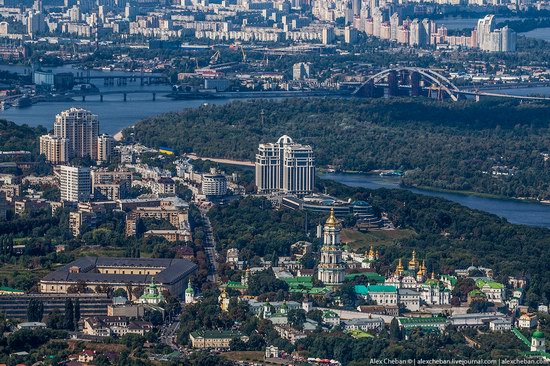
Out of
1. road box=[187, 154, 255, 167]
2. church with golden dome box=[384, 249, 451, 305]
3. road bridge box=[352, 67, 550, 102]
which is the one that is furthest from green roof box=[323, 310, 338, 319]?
road bridge box=[352, 67, 550, 102]

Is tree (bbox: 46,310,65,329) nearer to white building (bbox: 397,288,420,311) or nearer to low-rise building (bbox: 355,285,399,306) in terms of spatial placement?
low-rise building (bbox: 355,285,399,306)

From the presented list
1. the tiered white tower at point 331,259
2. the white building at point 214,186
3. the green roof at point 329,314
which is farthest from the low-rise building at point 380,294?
the white building at point 214,186

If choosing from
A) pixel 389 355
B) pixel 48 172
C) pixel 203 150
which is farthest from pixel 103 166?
pixel 389 355

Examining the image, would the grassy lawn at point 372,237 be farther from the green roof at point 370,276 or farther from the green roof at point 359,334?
the green roof at point 359,334

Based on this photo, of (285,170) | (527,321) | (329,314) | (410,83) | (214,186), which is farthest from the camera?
(410,83)

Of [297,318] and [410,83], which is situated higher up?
[297,318]

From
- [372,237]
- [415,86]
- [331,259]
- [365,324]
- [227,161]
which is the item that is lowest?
[415,86]

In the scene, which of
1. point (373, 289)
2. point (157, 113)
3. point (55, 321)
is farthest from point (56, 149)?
point (55, 321)

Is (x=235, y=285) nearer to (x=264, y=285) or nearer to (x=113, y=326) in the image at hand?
(x=264, y=285)
